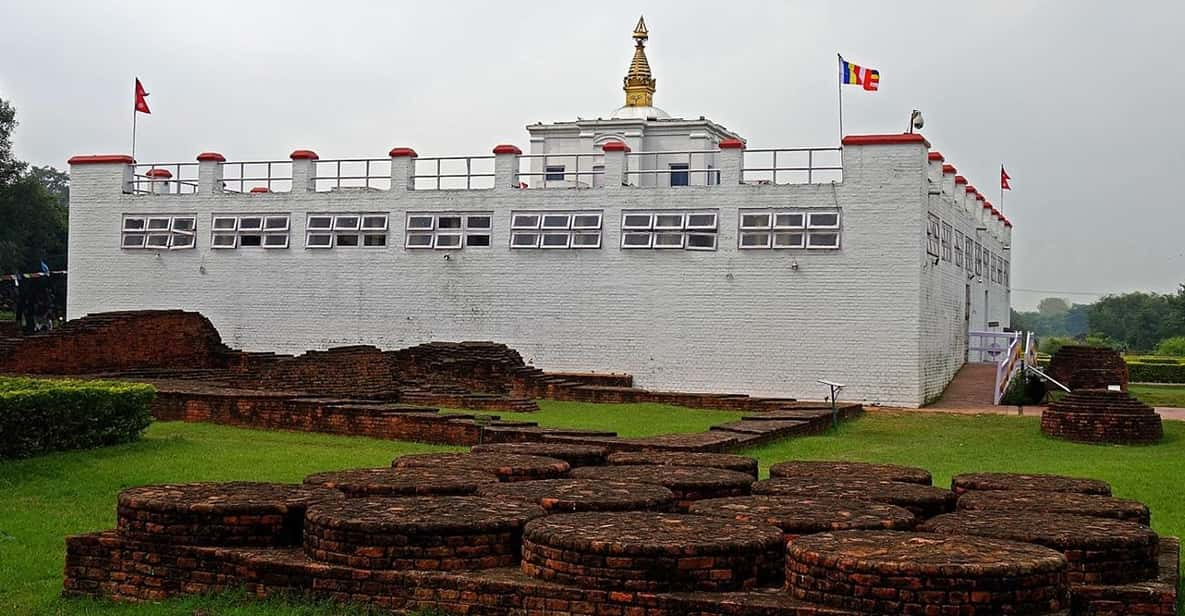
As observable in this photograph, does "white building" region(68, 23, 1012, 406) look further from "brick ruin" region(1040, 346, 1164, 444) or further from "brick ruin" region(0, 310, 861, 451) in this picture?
"brick ruin" region(1040, 346, 1164, 444)

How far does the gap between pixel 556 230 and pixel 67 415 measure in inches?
572

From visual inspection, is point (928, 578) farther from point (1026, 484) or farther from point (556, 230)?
point (556, 230)

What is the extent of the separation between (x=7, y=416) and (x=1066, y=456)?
11523mm

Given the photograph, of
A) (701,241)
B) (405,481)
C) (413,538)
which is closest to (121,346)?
(701,241)

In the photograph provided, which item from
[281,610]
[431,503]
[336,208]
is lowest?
[281,610]

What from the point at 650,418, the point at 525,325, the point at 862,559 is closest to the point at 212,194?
the point at 525,325

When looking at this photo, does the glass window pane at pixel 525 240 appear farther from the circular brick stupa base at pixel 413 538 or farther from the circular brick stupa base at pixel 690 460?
the circular brick stupa base at pixel 413 538

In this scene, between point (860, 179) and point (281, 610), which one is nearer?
point (281, 610)

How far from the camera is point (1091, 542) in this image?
6.32 m

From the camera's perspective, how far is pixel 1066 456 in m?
15.5

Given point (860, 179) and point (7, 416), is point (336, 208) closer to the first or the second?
point (860, 179)

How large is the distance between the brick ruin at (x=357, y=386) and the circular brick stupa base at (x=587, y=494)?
4646 millimetres

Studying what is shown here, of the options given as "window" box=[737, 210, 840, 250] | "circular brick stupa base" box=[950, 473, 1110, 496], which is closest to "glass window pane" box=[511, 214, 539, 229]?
"window" box=[737, 210, 840, 250]

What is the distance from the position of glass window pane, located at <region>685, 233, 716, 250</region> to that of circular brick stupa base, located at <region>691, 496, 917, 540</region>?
57.9 feet
